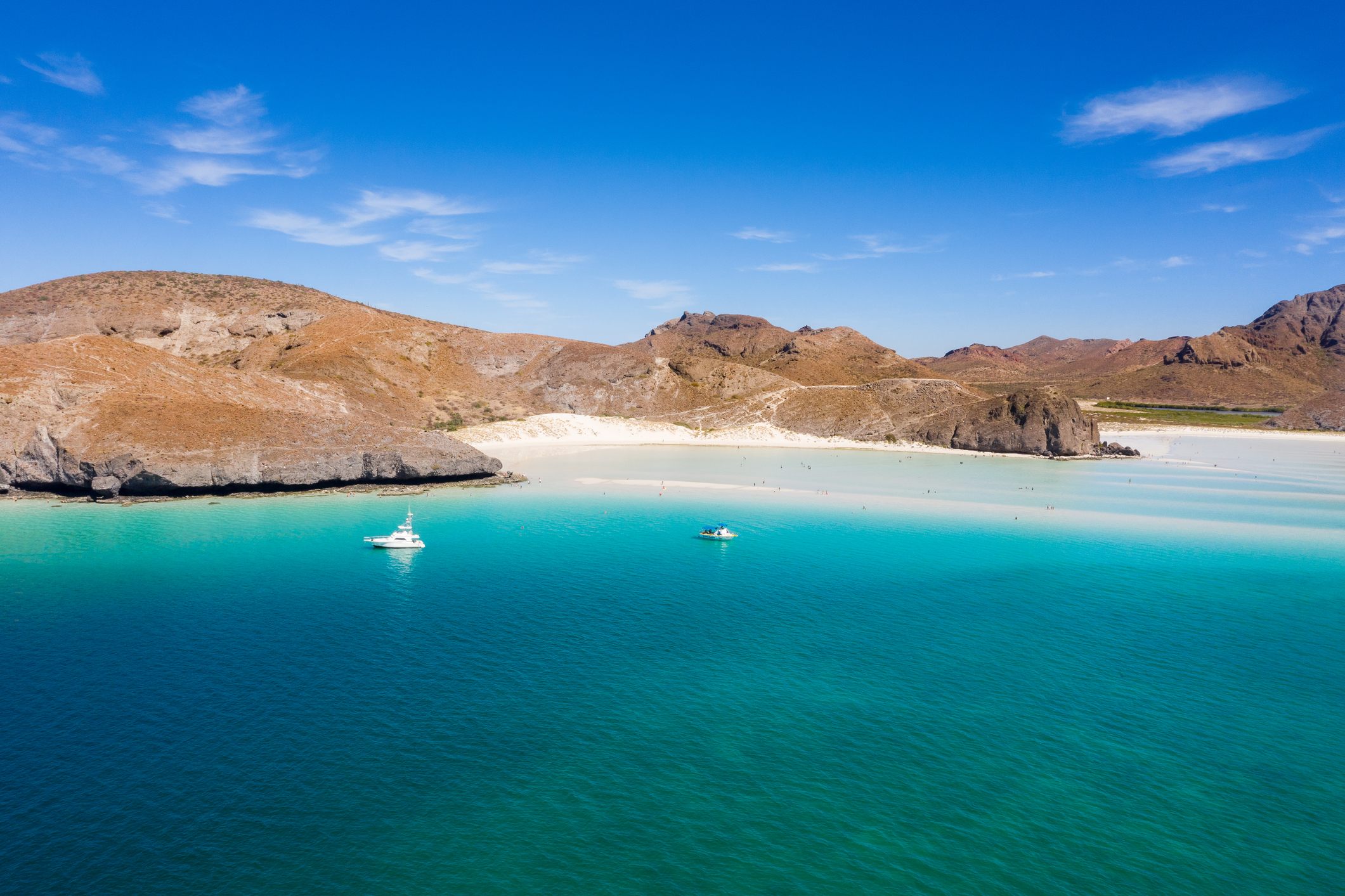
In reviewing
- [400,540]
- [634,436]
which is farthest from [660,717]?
[634,436]

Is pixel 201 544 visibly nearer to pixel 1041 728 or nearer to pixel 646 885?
pixel 646 885

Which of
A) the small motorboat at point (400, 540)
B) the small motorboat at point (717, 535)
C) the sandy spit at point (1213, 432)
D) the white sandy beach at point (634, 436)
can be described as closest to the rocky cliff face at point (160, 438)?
the small motorboat at point (400, 540)

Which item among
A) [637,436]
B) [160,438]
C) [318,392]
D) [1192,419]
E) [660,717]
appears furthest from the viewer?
[1192,419]

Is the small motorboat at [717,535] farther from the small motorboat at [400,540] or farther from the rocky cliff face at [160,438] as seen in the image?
the rocky cliff face at [160,438]

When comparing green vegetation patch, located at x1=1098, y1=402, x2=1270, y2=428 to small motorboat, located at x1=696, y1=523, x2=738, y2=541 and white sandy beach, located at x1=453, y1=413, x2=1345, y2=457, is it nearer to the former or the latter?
white sandy beach, located at x1=453, y1=413, x2=1345, y2=457

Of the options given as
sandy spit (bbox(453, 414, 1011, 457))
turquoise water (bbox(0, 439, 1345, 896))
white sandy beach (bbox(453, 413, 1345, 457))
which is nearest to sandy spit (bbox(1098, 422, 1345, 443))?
white sandy beach (bbox(453, 413, 1345, 457))

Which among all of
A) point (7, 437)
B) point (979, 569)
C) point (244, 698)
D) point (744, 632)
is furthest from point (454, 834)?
point (7, 437)

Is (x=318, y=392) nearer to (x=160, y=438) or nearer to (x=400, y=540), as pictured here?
(x=160, y=438)

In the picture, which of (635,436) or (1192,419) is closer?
(635,436)
